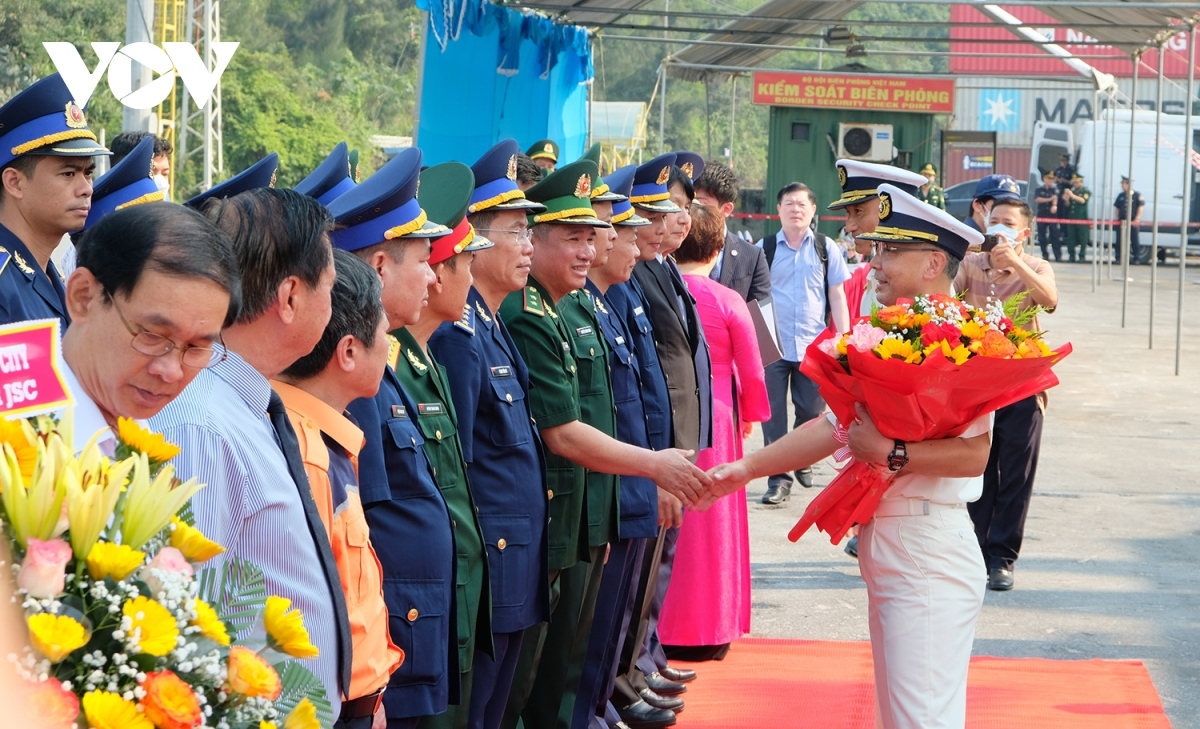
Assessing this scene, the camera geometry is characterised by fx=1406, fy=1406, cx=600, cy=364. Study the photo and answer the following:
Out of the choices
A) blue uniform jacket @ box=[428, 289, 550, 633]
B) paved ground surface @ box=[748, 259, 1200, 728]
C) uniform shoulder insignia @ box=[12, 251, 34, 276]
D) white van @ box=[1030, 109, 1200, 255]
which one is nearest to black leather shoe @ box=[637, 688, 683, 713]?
paved ground surface @ box=[748, 259, 1200, 728]

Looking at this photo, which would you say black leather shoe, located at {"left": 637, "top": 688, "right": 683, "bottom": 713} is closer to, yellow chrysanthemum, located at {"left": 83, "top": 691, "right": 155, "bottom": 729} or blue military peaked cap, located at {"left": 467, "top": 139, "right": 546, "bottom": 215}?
blue military peaked cap, located at {"left": 467, "top": 139, "right": 546, "bottom": 215}

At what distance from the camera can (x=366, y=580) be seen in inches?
98.7

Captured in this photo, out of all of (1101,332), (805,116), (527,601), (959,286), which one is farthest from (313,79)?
(527,601)

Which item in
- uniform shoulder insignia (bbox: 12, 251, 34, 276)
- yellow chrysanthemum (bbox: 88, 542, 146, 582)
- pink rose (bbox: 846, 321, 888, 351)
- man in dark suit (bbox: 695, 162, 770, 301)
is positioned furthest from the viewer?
man in dark suit (bbox: 695, 162, 770, 301)

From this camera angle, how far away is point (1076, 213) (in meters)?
28.5

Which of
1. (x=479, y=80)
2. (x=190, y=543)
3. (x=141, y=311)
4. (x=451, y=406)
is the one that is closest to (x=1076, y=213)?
(x=479, y=80)

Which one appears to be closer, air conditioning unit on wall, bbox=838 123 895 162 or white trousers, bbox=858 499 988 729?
white trousers, bbox=858 499 988 729

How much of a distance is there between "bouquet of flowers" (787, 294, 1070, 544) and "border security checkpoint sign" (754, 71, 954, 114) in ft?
58.0

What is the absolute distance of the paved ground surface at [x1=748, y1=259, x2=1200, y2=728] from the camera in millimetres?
6156

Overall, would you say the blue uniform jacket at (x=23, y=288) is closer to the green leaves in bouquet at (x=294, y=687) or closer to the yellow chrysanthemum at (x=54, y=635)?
the green leaves in bouquet at (x=294, y=687)

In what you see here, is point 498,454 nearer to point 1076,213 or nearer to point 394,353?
point 394,353

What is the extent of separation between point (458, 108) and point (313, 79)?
38457 mm

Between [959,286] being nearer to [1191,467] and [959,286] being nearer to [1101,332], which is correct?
[1191,467]

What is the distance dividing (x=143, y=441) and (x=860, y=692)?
419cm
